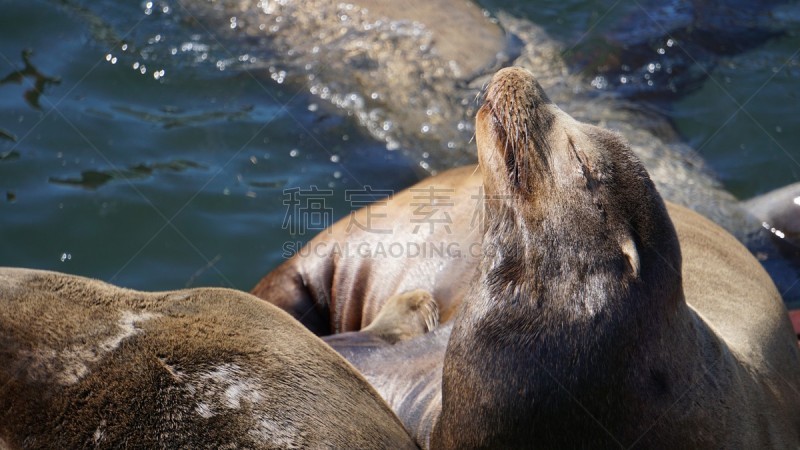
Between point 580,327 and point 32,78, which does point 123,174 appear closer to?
point 32,78

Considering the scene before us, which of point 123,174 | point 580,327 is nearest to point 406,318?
point 580,327

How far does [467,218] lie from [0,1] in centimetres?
480

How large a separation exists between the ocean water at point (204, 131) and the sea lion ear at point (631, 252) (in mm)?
3362

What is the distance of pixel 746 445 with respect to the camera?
333 centimetres

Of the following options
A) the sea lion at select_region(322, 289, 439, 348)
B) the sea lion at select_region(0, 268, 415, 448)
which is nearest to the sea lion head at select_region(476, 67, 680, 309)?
the sea lion at select_region(0, 268, 415, 448)

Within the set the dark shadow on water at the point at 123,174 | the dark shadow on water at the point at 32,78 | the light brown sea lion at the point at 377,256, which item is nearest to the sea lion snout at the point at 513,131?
the light brown sea lion at the point at 377,256

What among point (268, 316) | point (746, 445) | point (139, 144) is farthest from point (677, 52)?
point (268, 316)

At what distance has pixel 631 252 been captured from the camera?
313 centimetres

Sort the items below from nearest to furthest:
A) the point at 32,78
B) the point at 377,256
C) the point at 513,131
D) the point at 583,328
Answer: the point at 583,328 → the point at 513,131 → the point at 377,256 → the point at 32,78

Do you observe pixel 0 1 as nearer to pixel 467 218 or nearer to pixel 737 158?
pixel 467 218

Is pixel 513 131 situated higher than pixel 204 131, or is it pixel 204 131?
pixel 204 131

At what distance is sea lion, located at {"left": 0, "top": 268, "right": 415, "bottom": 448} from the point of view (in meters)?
2.39

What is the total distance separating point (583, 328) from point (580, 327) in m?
0.01

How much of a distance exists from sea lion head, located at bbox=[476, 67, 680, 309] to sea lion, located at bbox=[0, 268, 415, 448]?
2.78 ft
